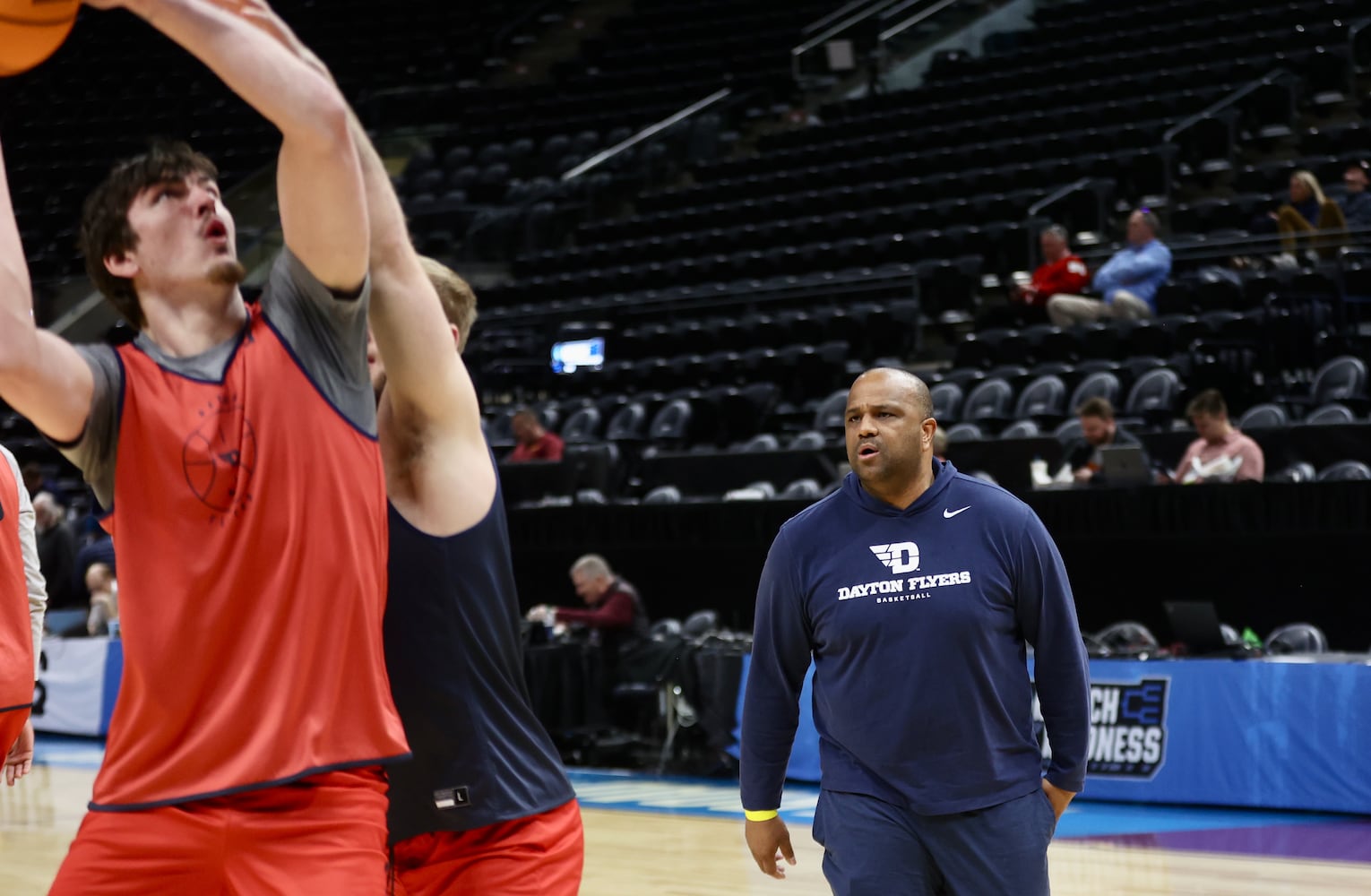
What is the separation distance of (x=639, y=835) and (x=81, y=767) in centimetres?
521

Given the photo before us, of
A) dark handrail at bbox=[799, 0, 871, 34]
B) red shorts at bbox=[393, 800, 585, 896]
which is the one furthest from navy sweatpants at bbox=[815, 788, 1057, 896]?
dark handrail at bbox=[799, 0, 871, 34]

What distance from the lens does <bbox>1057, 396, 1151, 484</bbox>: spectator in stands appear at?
10047mm

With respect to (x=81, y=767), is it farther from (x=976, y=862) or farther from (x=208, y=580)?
(x=208, y=580)

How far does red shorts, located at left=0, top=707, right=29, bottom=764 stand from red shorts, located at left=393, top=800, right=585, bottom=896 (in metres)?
2.12

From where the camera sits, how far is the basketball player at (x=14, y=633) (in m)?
4.12

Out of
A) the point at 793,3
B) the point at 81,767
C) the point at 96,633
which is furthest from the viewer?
the point at 793,3

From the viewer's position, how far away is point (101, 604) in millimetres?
13102

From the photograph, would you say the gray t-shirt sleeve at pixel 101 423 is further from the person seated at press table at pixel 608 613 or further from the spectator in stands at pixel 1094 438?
the spectator in stands at pixel 1094 438

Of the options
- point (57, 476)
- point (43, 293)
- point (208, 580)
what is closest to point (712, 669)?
point (208, 580)

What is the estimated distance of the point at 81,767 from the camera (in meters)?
11.3

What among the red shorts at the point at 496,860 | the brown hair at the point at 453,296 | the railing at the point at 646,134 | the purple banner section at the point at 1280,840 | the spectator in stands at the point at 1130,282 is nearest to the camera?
the red shorts at the point at 496,860

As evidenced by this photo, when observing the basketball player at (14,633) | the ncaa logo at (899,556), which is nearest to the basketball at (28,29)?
the ncaa logo at (899,556)

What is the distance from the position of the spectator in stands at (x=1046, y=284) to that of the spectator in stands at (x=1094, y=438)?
3.08m

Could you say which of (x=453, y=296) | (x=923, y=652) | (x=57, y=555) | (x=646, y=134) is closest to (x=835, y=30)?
(x=646, y=134)
